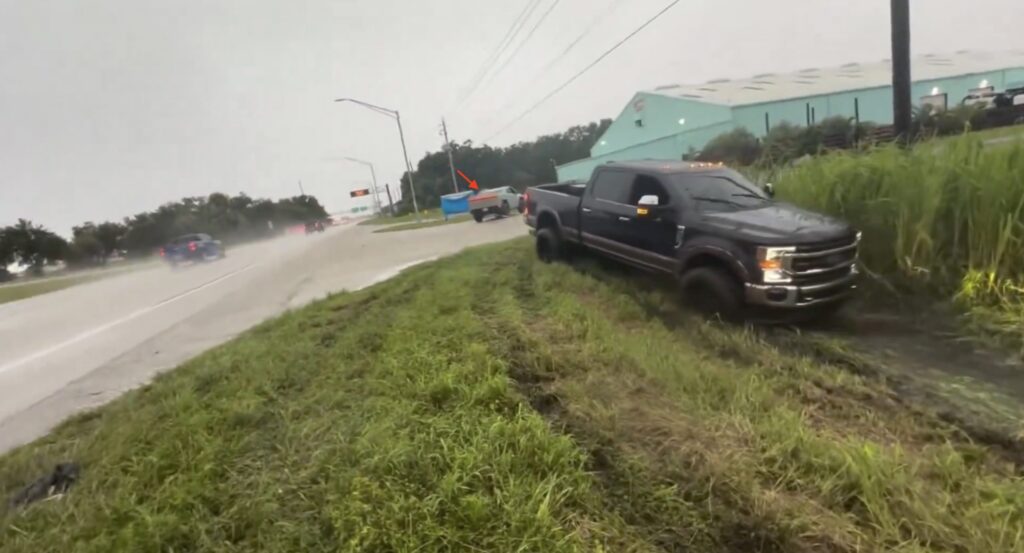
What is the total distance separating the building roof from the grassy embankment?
2816 cm

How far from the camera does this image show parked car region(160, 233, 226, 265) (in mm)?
17195

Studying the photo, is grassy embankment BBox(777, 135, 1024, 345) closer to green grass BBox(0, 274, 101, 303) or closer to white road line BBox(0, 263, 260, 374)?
white road line BBox(0, 263, 260, 374)

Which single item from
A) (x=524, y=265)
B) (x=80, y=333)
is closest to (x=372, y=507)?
(x=524, y=265)

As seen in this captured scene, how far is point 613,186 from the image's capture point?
24.8 feet

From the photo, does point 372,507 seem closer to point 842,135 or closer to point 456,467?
point 456,467

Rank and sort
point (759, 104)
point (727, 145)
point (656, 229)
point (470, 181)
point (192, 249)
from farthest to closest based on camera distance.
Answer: point (470, 181)
point (759, 104)
point (727, 145)
point (192, 249)
point (656, 229)

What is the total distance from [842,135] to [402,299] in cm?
1682

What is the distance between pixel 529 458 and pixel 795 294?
11.7 ft

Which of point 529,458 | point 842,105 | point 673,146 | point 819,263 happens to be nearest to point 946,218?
point 819,263

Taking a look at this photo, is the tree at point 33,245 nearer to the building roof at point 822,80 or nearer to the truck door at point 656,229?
the truck door at point 656,229

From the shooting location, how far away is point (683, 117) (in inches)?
1340

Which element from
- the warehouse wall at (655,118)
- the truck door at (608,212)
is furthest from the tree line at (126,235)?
the warehouse wall at (655,118)

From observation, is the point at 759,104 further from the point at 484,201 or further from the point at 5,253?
the point at 5,253

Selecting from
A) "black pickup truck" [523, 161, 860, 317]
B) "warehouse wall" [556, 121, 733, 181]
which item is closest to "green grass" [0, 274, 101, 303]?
"black pickup truck" [523, 161, 860, 317]
